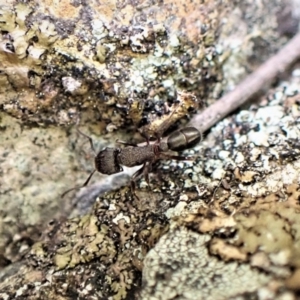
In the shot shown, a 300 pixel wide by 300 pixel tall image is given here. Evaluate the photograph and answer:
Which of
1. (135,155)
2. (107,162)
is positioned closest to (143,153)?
(135,155)

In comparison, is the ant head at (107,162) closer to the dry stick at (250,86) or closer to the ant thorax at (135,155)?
the ant thorax at (135,155)

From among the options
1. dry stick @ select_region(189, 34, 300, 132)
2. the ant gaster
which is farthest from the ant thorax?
Result: dry stick @ select_region(189, 34, 300, 132)

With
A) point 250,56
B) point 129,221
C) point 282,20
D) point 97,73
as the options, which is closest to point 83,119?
point 97,73

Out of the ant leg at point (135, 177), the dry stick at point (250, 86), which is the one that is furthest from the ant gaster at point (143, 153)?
the dry stick at point (250, 86)

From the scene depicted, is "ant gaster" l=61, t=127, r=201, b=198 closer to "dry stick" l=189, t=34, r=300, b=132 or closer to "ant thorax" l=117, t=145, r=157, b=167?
"ant thorax" l=117, t=145, r=157, b=167

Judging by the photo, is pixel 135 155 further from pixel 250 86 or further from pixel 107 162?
pixel 250 86
